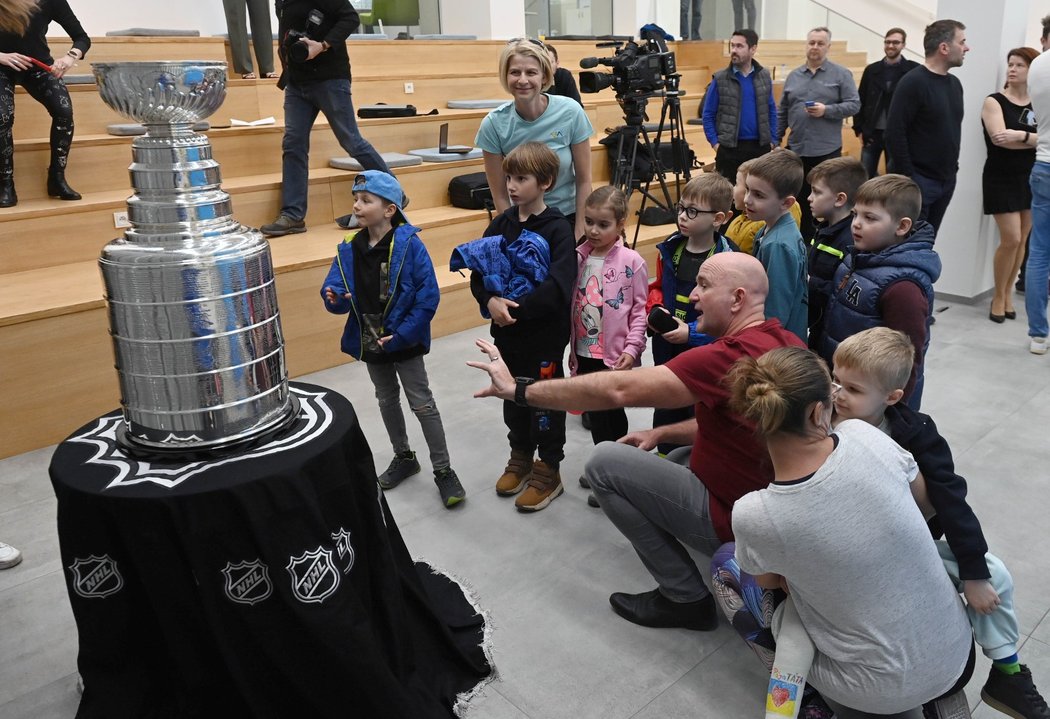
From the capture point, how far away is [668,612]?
2.06m

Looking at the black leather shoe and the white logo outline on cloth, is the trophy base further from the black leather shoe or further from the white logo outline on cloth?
the black leather shoe

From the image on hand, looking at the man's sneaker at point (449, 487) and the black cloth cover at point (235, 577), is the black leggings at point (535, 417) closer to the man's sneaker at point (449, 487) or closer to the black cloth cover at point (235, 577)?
the man's sneaker at point (449, 487)

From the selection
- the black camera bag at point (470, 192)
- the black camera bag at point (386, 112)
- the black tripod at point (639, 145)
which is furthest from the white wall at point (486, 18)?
the black camera bag at point (470, 192)

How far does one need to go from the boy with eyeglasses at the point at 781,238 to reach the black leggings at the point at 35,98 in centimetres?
317

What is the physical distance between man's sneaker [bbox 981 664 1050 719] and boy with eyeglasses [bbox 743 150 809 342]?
106 cm

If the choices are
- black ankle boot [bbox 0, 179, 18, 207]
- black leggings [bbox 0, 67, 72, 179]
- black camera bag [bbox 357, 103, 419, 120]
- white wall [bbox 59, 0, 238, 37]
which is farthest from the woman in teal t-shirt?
white wall [bbox 59, 0, 238, 37]

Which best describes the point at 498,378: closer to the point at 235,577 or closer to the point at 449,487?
the point at 235,577

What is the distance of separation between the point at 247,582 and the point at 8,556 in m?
1.40

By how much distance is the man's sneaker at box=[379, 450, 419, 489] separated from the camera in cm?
283

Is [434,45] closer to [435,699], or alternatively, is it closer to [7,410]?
[7,410]

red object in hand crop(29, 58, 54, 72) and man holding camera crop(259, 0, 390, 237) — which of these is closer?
red object in hand crop(29, 58, 54, 72)

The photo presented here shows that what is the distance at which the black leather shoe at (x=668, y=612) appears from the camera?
2.05m

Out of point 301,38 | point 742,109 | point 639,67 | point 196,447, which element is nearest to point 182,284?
point 196,447

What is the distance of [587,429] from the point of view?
129 inches
